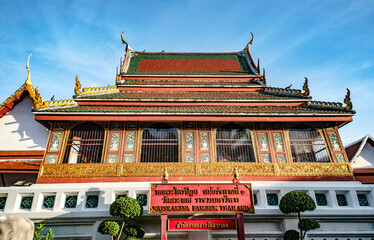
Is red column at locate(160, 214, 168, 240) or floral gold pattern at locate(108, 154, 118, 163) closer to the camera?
red column at locate(160, 214, 168, 240)

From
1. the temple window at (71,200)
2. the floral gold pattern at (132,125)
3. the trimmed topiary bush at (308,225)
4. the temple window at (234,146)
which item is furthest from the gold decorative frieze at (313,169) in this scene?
the temple window at (71,200)

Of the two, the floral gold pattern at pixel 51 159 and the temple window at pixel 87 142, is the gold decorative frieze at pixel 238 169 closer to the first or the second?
the temple window at pixel 87 142

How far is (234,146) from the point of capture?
11695mm

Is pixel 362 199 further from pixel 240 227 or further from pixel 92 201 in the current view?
pixel 92 201

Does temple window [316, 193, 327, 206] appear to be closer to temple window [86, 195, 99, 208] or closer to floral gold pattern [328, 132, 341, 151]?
floral gold pattern [328, 132, 341, 151]

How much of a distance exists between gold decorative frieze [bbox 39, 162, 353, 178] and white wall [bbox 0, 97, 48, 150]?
196 cm

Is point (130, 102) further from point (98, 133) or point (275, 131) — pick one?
point (275, 131)

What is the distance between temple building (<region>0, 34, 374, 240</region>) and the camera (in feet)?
31.5

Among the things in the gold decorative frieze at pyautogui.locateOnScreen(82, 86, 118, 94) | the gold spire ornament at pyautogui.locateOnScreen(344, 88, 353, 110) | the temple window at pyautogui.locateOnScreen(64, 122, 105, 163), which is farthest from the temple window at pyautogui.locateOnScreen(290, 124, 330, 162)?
the gold decorative frieze at pyautogui.locateOnScreen(82, 86, 118, 94)

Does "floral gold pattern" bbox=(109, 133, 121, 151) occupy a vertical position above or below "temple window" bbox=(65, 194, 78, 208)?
above

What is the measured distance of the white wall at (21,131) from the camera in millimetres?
11859

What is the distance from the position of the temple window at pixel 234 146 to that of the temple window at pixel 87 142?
5.42 m

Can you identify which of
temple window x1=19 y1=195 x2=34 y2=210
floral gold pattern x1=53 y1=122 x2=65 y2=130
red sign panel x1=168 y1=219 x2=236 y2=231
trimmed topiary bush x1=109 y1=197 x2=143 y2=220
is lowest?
red sign panel x1=168 y1=219 x2=236 y2=231

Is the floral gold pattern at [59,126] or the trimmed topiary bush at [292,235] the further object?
the floral gold pattern at [59,126]
